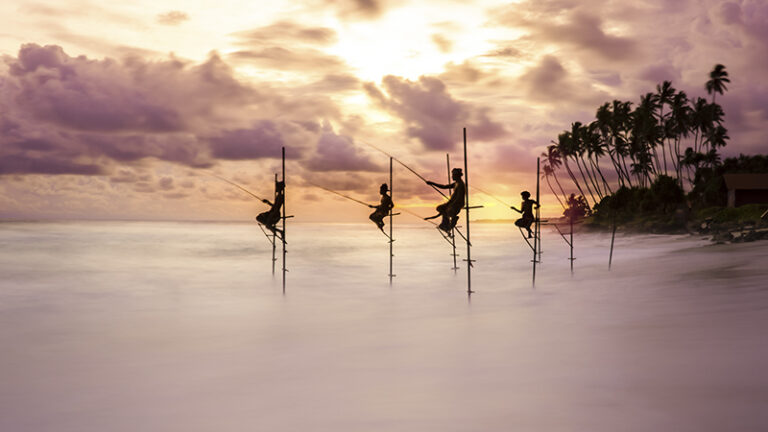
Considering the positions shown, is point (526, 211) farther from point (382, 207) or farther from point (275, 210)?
point (275, 210)

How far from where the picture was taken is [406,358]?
1272cm

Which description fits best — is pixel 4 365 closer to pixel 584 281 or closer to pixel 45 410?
pixel 45 410

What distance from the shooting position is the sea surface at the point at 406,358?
347 inches

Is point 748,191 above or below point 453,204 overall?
above

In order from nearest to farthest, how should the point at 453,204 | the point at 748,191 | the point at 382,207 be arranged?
the point at 453,204 → the point at 382,207 → the point at 748,191

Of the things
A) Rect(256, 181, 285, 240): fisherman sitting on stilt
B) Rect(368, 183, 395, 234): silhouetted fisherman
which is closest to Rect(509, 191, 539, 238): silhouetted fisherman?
Rect(368, 183, 395, 234): silhouetted fisherman

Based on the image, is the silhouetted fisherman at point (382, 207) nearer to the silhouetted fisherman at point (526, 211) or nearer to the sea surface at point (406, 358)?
the sea surface at point (406, 358)

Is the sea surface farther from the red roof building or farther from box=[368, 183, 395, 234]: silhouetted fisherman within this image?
the red roof building

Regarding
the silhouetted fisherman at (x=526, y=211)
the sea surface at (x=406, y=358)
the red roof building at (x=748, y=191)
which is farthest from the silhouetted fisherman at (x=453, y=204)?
the red roof building at (x=748, y=191)

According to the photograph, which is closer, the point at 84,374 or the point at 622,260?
the point at 84,374

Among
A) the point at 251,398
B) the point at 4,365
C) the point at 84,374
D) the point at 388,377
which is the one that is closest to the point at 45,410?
the point at 84,374

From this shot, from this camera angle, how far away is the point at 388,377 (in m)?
11.1

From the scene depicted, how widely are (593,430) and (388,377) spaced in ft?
13.7

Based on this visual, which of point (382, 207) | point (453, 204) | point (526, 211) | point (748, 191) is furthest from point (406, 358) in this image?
point (748, 191)
